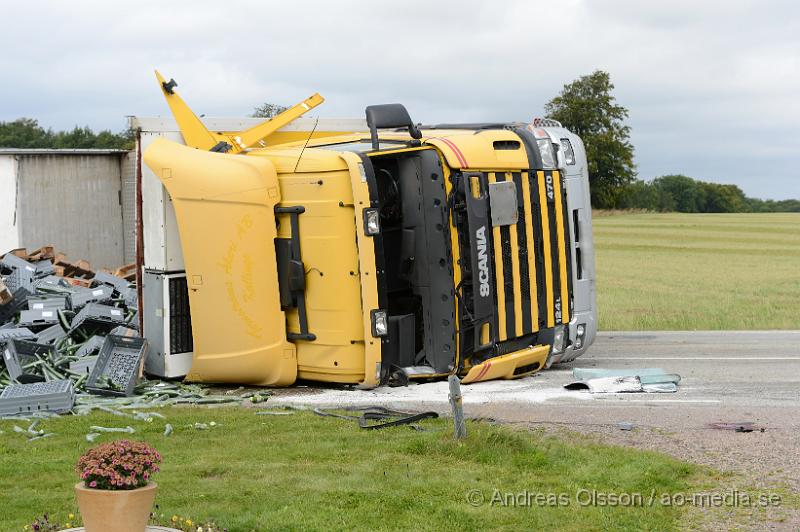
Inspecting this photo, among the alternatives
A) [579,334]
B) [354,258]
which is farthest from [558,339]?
[354,258]

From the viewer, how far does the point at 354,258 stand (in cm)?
1066

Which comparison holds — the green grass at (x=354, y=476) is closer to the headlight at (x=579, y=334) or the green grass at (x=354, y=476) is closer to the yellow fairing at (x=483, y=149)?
the yellow fairing at (x=483, y=149)

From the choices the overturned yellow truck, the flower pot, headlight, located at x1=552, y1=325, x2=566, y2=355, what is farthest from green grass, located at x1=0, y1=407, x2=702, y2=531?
headlight, located at x1=552, y1=325, x2=566, y2=355

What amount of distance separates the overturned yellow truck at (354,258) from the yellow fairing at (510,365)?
0.02 m

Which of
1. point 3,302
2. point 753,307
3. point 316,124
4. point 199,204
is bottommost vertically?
point 753,307

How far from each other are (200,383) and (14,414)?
212 cm

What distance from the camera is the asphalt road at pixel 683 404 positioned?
7820 mm

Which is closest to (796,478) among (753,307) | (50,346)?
(50,346)

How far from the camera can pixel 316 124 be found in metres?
13.7

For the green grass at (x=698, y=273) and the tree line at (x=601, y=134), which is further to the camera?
the tree line at (x=601, y=134)

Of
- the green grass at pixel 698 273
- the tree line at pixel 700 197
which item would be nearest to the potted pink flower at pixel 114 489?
the green grass at pixel 698 273

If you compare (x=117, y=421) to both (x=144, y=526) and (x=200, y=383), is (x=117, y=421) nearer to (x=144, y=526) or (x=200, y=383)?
(x=200, y=383)

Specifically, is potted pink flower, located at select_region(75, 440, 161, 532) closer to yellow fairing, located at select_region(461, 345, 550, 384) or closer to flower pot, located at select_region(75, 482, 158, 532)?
flower pot, located at select_region(75, 482, 158, 532)

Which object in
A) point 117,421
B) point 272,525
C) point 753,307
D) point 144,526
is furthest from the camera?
point 753,307
